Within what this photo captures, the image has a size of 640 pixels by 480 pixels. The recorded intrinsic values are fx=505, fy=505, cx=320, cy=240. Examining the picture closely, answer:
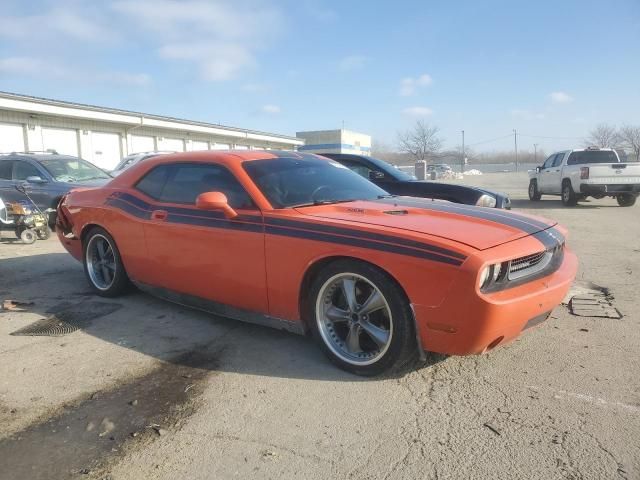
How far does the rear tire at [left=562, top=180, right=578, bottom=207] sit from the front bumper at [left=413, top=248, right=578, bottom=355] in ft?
43.7

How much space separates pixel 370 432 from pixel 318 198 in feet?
6.26

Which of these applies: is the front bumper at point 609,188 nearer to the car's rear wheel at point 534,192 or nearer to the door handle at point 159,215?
the car's rear wheel at point 534,192

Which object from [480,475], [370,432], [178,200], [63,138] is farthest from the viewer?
[63,138]

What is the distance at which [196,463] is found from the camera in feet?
7.72

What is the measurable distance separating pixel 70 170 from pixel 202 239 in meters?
7.75

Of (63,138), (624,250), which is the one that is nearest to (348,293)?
(624,250)

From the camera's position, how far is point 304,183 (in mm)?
4062

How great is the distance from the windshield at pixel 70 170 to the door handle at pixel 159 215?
6632 mm

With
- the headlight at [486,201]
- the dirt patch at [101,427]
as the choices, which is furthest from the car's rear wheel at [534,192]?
the dirt patch at [101,427]

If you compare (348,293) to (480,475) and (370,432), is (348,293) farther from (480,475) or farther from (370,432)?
(480,475)

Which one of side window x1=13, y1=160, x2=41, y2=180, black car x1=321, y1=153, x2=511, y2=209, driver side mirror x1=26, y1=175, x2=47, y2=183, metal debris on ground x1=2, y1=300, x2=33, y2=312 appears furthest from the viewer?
side window x1=13, y1=160, x2=41, y2=180

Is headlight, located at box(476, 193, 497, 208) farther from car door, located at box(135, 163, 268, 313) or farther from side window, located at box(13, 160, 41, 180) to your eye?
side window, located at box(13, 160, 41, 180)

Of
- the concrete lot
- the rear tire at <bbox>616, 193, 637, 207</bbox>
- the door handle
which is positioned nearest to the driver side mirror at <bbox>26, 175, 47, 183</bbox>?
the concrete lot

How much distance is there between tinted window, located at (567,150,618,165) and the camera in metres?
15.5
